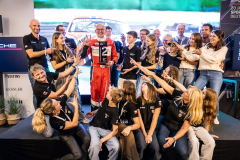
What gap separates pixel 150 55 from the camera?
3.29 metres

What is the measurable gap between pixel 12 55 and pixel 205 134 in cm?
400

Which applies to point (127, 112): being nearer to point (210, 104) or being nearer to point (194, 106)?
point (194, 106)

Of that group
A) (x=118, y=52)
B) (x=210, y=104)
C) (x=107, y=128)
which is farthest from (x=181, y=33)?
(x=107, y=128)

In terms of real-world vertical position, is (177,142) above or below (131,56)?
below

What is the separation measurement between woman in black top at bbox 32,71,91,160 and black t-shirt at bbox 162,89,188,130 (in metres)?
1.13

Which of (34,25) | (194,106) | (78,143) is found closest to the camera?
(194,106)

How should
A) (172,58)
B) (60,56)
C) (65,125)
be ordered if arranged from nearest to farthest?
1. (65,125)
2. (60,56)
3. (172,58)

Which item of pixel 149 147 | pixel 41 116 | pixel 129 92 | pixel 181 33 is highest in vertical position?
pixel 181 33

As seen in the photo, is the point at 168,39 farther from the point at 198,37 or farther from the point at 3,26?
the point at 3,26

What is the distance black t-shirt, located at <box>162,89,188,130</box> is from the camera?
2.39 meters

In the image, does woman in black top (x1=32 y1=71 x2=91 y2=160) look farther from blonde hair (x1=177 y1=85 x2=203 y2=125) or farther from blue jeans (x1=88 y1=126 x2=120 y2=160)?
blonde hair (x1=177 y1=85 x2=203 y2=125)

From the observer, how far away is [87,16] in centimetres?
431

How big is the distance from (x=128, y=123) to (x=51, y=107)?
106 cm

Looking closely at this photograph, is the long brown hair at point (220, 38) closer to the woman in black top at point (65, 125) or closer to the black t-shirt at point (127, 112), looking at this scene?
the black t-shirt at point (127, 112)
